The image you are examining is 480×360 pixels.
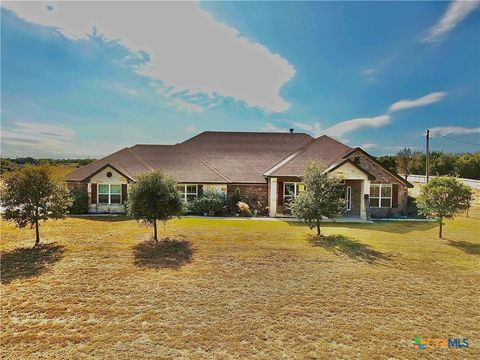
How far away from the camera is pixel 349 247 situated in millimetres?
14508

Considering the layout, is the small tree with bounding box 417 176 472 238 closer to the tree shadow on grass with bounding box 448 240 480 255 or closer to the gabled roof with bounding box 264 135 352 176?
the tree shadow on grass with bounding box 448 240 480 255

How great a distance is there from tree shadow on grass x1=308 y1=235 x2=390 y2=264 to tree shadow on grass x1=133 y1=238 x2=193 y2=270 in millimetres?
6998

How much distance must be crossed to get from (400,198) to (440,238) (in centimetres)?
887

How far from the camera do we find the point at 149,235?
53.5 ft

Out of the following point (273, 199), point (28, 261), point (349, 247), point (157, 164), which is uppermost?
point (157, 164)

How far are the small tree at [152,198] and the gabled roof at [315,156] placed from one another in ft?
39.3

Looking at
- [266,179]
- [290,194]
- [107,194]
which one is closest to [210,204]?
[266,179]

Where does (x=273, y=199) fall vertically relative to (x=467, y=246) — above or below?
above

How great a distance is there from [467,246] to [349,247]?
6547 millimetres

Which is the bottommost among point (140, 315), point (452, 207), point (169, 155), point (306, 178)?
point (140, 315)

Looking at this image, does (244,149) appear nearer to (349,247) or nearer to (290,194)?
(290,194)

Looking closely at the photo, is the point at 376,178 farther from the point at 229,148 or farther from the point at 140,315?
the point at 140,315

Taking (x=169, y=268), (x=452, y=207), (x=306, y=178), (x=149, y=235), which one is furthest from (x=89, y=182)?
(x=452, y=207)

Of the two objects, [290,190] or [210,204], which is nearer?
[210,204]
